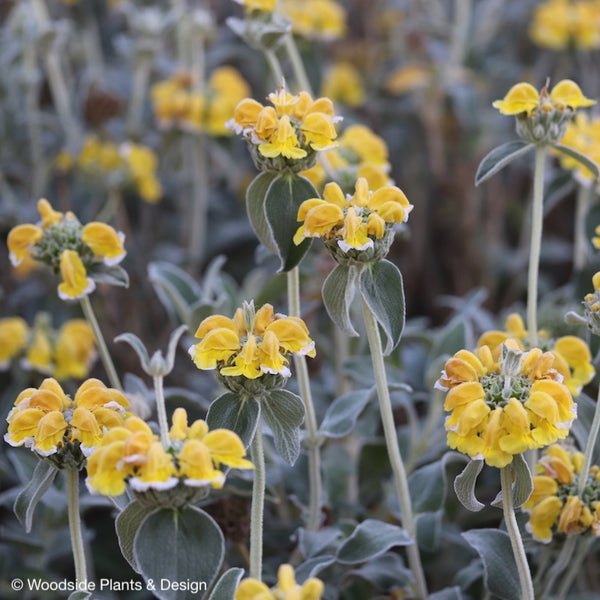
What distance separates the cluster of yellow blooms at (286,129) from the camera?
3.29 feet

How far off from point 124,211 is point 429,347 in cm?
100

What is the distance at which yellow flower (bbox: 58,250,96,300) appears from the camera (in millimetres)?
1149

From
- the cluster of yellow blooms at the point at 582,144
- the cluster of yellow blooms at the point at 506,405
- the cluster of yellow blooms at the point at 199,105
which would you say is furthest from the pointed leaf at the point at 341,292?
the cluster of yellow blooms at the point at 199,105

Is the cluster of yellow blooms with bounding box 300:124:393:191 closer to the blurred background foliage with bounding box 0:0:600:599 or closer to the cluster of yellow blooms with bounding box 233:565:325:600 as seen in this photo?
the blurred background foliage with bounding box 0:0:600:599

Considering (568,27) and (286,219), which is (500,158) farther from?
(568,27)

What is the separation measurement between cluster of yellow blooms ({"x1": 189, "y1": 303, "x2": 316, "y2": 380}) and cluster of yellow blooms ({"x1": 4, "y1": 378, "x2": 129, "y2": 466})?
11 cm

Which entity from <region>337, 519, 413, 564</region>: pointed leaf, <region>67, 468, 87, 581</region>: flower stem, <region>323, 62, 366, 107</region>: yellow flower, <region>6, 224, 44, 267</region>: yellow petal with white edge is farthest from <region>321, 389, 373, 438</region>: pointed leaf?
<region>323, 62, 366, 107</region>: yellow flower

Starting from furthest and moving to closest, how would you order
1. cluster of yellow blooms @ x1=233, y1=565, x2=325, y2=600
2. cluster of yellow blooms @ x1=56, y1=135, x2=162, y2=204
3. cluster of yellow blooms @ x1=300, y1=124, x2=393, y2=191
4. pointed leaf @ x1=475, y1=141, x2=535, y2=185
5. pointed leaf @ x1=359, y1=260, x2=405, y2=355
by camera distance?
cluster of yellow blooms @ x1=56, y1=135, x2=162, y2=204, cluster of yellow blooms @ x1=300, y1=124, x2=393, y2=191, pointed leaf @ x1=475, y1=141, x2=535, y2=185, pointed leaf @ x1=359, y1=260, x2=405, y2=355, cluster of yellow blooms @ x1=233, y1=565, x2=325, y2=600

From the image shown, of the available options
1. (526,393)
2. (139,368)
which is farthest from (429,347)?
(526,393)

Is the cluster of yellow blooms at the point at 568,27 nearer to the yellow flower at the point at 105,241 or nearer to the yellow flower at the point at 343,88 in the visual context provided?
the yellow flower at the point at 343,88

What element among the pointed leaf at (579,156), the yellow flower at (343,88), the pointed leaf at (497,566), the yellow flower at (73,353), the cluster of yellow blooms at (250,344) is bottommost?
the pointed leaf at (497,566)

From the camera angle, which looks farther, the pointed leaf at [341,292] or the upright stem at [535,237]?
the upright stem at [535,237]

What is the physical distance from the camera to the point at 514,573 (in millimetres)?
1071

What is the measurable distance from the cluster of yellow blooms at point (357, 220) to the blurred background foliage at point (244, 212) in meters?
0.32
